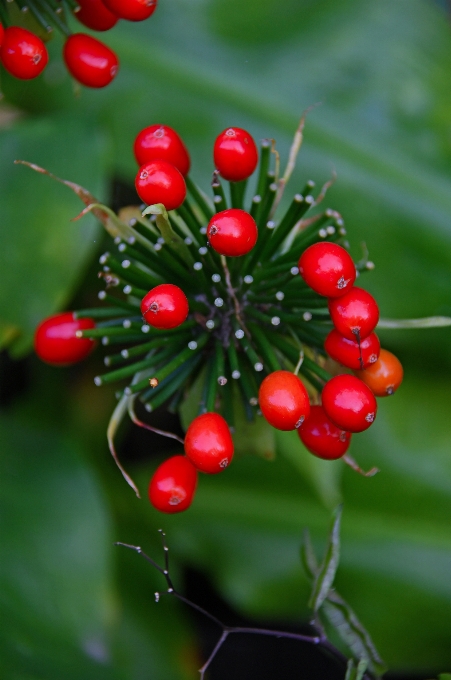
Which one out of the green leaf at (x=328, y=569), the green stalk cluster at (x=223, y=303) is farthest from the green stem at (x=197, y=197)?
the green leaf at (x=328, y=569)

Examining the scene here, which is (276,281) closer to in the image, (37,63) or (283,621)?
(37,63)

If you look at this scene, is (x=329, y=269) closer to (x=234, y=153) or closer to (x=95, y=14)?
(x=234, y=153)

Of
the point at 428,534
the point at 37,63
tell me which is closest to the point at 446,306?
the point at 428,534

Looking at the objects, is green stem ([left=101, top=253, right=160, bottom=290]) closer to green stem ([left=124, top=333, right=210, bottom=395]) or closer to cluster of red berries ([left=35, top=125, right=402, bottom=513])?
cluster of red berries ([left=35, top=125, right=402, bottom=513])

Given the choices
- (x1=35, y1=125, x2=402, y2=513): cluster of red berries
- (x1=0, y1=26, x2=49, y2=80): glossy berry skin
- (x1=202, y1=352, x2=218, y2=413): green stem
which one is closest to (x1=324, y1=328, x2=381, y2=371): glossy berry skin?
(x1=35, y1=125, x2=402, y2=513): cluster of red berries

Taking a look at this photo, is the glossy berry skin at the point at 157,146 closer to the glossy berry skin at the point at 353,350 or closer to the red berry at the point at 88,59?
the red berry at the point at 88,59

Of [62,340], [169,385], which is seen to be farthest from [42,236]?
[169,385]
